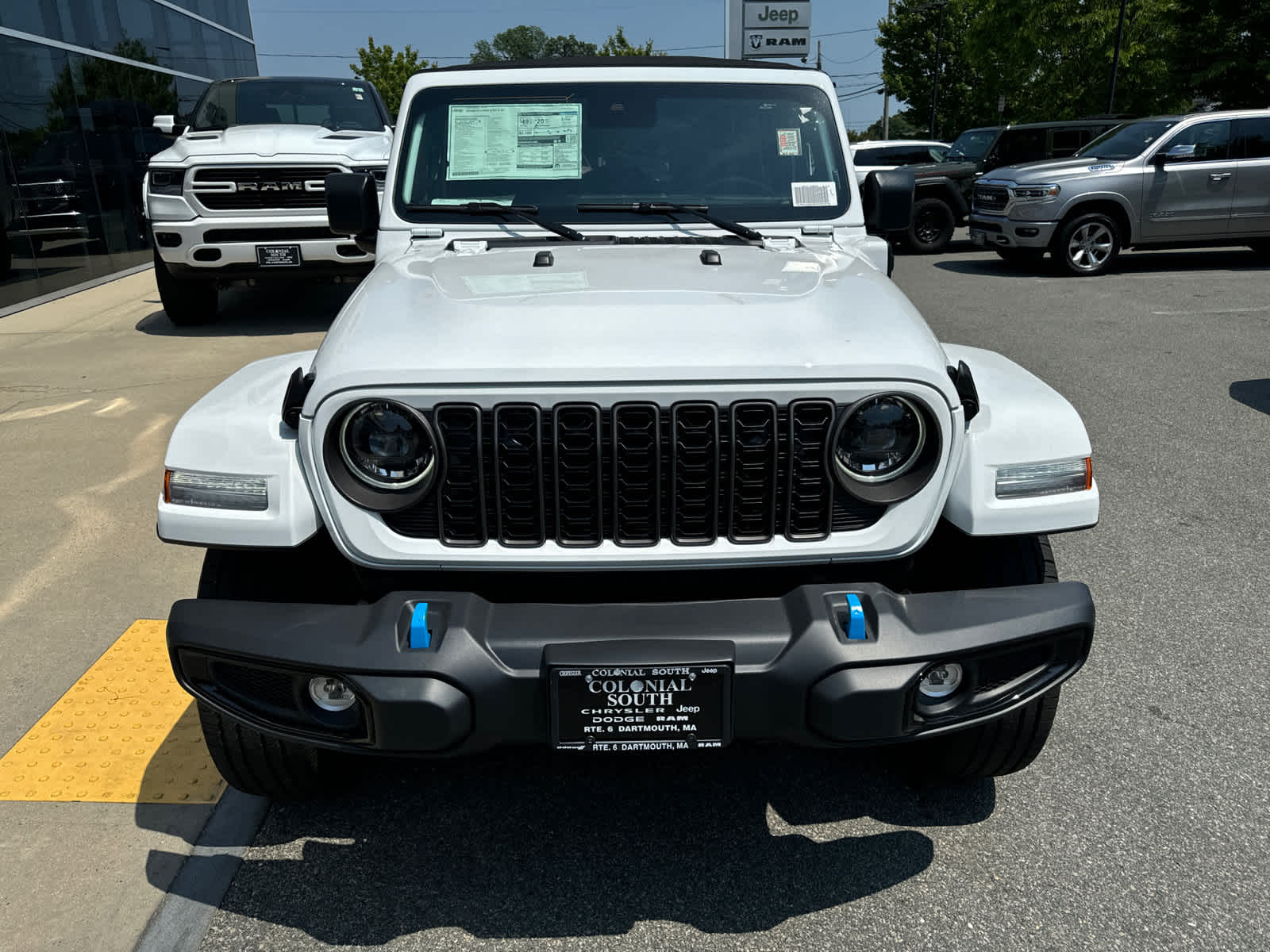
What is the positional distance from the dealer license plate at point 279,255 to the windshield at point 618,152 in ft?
17.8

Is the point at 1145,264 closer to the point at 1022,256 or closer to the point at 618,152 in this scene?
the point at 1022,256

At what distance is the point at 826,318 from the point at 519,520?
0.82m

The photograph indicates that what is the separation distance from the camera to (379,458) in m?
2.22

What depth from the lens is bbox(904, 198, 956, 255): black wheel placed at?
1500 cm

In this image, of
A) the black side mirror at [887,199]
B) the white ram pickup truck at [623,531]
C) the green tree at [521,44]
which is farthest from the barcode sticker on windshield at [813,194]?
the green tree at [521,44]

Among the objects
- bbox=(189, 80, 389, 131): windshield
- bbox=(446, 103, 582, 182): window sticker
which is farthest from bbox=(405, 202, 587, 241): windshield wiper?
bbox=(189, 80, 389, 131): windshield

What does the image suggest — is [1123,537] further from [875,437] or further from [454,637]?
[454,637]

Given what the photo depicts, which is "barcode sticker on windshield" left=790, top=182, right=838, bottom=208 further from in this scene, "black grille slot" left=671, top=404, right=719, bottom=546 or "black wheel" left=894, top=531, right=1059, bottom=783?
"black grille slot" left=671, top=404, right=719, bottom=546

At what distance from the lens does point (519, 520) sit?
7.34 ft

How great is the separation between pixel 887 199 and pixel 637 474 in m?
1.82

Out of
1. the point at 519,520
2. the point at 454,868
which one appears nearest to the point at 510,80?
the point at 519,520

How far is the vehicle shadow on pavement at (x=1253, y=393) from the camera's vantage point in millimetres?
6629

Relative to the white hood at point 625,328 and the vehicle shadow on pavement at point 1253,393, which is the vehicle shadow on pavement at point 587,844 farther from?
the vehicle shadow on pavement at point 1253,393

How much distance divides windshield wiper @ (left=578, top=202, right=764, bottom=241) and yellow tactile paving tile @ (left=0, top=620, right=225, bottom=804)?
79.3 inches
